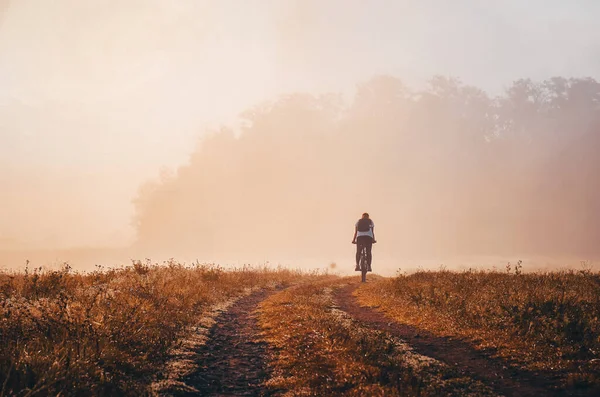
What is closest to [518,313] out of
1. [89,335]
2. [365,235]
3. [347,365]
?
[347,365]

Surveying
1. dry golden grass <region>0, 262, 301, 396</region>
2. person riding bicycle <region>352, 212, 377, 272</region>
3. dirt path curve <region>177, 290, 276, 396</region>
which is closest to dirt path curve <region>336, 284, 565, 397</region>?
dirt path curve <region>177, 290, 276, 396</region>

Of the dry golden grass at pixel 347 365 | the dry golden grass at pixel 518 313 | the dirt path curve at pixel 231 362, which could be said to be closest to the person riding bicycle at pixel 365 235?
the dry golden grass at pixel 518 313

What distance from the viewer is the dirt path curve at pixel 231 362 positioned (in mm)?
8016

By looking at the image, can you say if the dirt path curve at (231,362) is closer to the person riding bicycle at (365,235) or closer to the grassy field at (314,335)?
the grassy field at (314,335)

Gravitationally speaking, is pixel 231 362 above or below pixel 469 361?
below

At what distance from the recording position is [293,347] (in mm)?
10289

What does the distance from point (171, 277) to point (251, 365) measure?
12.1 meters

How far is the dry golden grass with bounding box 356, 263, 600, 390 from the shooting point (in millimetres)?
8898

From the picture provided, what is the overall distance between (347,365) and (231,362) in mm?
2757

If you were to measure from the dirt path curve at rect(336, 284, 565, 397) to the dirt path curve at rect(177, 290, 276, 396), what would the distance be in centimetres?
372

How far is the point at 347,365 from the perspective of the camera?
8.42 m

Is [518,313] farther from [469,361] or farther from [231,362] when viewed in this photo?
[231,362]

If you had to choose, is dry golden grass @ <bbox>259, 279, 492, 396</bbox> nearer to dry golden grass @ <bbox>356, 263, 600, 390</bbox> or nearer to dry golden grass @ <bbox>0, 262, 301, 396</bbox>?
dry golden grass @ <bbox>356, 263, 600, 390</bbox>

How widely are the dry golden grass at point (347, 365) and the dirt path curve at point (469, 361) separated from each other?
472mm
